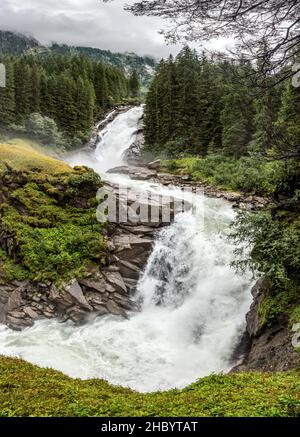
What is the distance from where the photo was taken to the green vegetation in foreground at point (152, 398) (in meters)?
6.13

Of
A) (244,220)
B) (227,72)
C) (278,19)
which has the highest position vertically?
(278,19)

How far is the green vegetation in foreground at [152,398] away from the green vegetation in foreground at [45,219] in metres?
10.5

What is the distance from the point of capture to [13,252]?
1970 centimetres

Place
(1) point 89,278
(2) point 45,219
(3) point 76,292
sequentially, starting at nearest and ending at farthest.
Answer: (3) point 76,292 < (1) point 89,278 < (2) point 45,219

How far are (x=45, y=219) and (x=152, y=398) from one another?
14.9 metres

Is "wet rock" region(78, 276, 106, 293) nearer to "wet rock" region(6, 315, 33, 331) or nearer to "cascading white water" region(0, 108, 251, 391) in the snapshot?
"cascading white water" region(0, 108, 251, 391)

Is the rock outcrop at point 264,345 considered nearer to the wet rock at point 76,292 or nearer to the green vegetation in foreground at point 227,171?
the green vegetation in foreground at point 227,171

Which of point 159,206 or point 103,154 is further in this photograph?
point 103,154

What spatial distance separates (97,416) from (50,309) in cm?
1180

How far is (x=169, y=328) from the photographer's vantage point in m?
15.9

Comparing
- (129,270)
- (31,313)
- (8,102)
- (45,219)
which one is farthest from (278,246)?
(8,102)

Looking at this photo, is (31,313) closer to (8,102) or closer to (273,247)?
(273,247)

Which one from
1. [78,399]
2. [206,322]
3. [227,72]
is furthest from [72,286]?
[227,72]

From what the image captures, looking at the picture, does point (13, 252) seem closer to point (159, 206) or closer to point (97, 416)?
point (159, 206)
